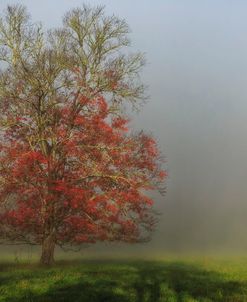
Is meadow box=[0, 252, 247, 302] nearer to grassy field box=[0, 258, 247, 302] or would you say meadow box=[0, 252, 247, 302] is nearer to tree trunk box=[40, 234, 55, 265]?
grassy field box=[0, 258, 247, 302]

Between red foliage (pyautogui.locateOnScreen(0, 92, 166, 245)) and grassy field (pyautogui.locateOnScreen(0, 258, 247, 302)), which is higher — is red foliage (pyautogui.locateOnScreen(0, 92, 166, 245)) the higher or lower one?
the higher one

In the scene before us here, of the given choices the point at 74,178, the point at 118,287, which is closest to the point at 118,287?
the point at 118,287

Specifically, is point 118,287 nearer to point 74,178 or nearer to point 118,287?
point 118,287

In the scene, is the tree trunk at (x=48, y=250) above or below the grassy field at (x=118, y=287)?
above

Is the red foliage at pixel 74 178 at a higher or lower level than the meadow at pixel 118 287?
higher

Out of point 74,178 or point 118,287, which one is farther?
point 74,178

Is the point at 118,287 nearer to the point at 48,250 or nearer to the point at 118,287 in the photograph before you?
the point at 118,287

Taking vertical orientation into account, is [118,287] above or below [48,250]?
below

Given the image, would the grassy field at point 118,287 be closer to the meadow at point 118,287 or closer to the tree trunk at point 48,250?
the meadow at point 118,287

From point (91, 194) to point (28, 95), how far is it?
8.37 metres

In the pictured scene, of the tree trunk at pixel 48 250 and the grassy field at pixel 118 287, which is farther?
the tree trunk at pixel 48 250

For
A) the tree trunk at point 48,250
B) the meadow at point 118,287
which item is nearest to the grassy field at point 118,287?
the meadow at point 118,287

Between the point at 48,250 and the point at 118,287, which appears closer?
the point at 118,287

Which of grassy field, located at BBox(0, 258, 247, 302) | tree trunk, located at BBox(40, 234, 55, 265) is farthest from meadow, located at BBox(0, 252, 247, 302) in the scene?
tree trunk, located at BBox(40, 234, 55, 265)
